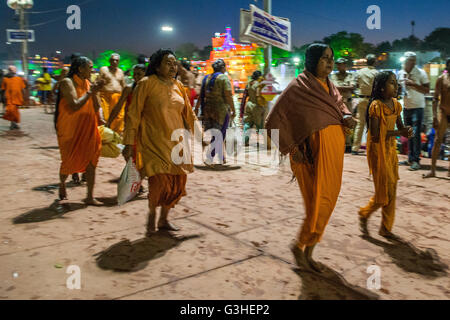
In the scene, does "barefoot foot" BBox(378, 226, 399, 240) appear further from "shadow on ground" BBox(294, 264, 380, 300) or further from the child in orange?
"shadow on ground" BBox(294, 264, 380, 300)

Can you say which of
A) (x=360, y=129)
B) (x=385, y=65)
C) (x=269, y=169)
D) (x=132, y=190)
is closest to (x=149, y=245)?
(x=132, y=190)

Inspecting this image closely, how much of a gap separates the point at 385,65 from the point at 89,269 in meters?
31.5

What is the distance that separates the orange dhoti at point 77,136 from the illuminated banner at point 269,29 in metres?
4.54

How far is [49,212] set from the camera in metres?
5.17

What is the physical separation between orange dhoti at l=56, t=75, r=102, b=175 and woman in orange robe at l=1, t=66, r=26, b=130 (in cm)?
925

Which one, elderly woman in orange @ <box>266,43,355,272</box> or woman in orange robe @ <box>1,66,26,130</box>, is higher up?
woman in orange robe @ <box>1,66,26,130</box>

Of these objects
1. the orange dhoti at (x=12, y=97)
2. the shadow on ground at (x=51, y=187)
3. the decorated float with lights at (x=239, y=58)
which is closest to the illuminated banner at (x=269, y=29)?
the shadow on ground at (x=51, y=187)

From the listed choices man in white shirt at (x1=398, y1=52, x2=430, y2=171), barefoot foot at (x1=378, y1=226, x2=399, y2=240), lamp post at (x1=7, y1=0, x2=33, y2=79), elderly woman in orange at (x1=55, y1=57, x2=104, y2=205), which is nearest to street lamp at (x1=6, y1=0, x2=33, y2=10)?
lamp post at (x1=7, y1=0, x2=33, y2=79)

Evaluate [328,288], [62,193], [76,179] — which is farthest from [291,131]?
[76,179]

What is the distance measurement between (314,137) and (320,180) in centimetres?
36

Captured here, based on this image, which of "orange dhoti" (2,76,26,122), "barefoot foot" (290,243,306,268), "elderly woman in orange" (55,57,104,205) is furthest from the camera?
"orange dhoti" (2,76,26,122)

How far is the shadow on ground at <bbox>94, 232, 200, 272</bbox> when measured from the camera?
11.9 feet

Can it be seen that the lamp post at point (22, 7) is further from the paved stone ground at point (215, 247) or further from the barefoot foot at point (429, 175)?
the barefoot foot at point (429, 175)

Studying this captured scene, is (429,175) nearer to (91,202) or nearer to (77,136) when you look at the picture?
(91,202)
